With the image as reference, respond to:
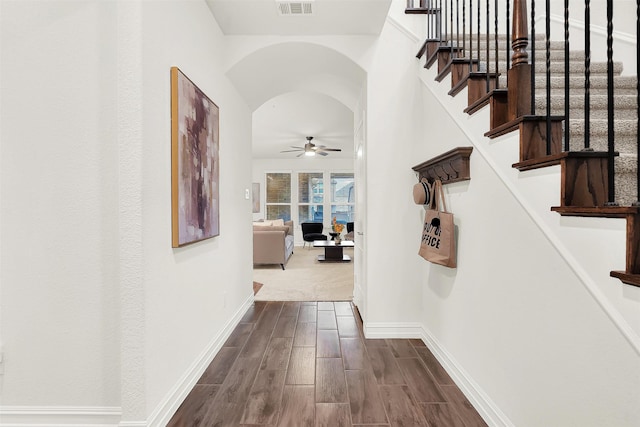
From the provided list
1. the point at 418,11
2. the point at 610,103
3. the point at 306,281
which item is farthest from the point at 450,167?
the point at 306,281

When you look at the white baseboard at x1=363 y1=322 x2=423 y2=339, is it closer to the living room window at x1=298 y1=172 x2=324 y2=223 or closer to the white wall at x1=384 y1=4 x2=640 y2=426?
the white wall at x1=384 y1=4 x2=640 y2=426

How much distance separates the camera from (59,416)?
5.20 ft

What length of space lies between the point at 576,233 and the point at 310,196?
28.7 feet

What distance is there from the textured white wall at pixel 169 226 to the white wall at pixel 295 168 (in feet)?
22.1

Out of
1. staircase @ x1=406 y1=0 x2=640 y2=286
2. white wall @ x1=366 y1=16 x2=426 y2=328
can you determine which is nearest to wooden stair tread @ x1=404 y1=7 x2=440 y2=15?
white wall @ x1=366 y1=16 x2=426 y2=328

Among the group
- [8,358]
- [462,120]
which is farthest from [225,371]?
[462,120]

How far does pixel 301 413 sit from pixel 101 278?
1.25 m

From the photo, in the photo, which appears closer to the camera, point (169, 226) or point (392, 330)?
point (169, 226)

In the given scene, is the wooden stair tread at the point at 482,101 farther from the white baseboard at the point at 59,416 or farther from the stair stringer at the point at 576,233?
the white baseboard at the point at 59,416

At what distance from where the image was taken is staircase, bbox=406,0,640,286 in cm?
104

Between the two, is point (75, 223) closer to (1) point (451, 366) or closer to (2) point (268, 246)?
(1) point (451, 366)

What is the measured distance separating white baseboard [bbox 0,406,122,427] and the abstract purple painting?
2.91ft

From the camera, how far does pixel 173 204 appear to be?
1.72 meters

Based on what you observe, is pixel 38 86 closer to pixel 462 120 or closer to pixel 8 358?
pixel 8 358
